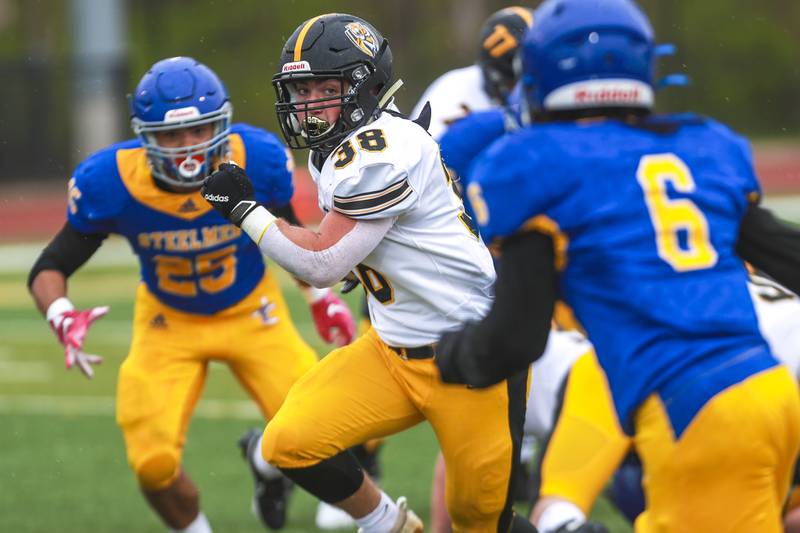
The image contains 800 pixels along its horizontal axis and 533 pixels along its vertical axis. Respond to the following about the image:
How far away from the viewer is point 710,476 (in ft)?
9.18

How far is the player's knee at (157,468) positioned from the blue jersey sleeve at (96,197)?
0.81 m

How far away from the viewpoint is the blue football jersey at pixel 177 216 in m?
4.93

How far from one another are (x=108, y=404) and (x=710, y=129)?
6.11 m

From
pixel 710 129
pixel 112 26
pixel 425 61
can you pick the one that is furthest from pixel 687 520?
pixel 425 61

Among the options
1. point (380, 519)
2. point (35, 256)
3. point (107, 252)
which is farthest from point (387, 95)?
point (35, 256)

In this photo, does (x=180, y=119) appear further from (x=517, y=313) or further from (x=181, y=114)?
(x=517, y=313)

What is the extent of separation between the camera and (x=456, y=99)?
20.3ft

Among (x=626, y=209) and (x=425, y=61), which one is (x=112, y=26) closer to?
(x=425, y=61)

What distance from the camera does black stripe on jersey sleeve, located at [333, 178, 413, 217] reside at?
149 inches

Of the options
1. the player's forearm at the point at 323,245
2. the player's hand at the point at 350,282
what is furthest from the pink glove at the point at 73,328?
the player's forearm at the point at 323,245

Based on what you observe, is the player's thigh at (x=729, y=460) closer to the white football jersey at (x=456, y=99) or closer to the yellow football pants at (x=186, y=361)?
the yellow football pants at (x=186, y=361)

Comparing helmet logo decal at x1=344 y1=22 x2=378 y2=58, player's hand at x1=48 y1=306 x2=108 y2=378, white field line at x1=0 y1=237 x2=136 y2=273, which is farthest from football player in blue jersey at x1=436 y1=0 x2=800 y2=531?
white field line at x1=0 y1=237 x2=136 y2=273

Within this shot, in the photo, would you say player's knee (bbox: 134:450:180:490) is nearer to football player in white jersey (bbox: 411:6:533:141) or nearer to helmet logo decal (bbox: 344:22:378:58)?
helmet logo decal (bbox: 344:22:378:58)

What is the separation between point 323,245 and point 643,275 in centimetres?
118
